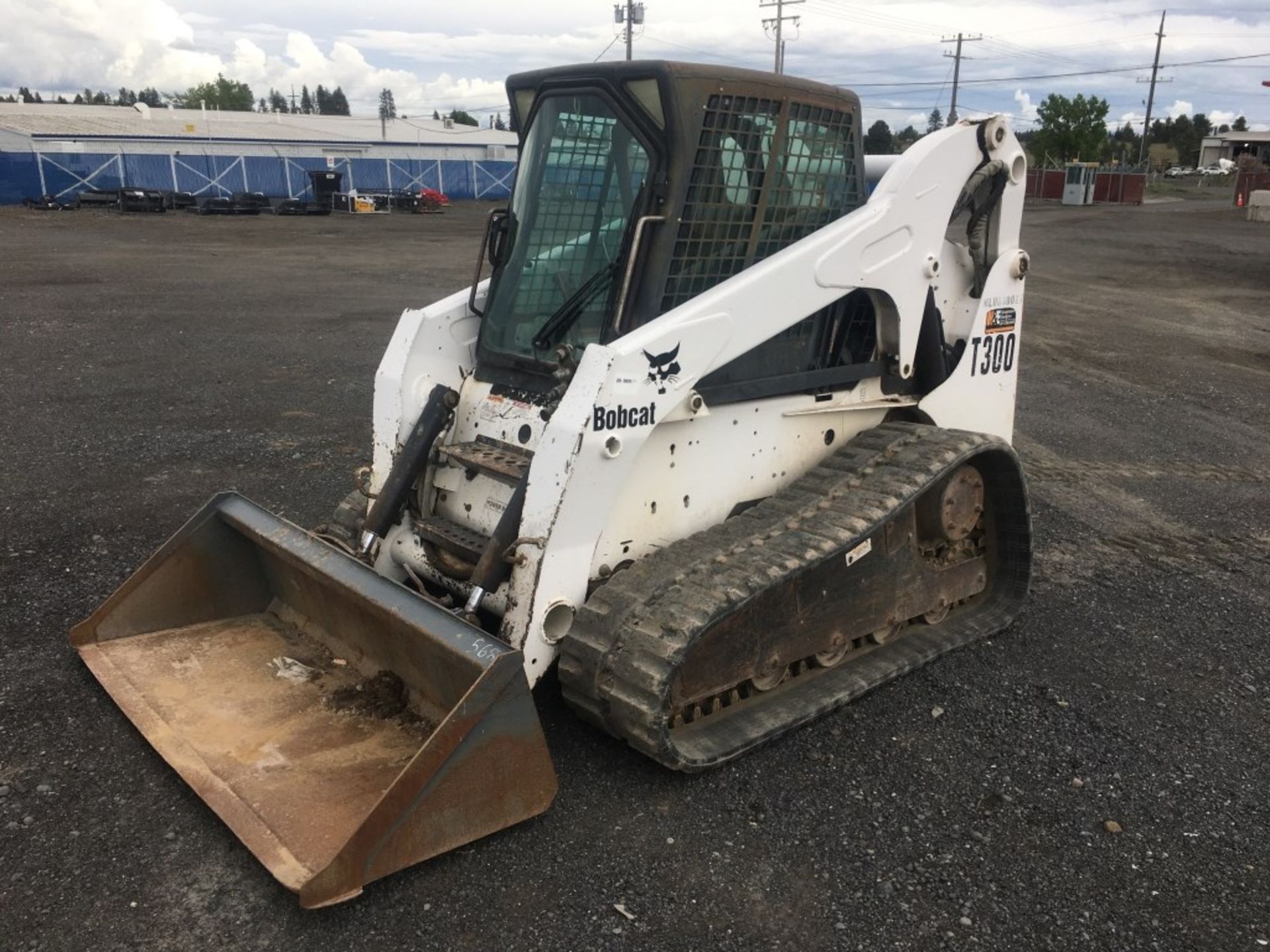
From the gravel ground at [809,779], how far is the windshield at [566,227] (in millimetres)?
1505

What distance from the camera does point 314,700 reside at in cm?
395

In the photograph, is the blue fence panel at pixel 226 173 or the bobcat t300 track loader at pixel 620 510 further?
the blue fence panel at pixel 226 173

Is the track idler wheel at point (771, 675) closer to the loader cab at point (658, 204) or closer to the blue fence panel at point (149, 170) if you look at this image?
the loader cab at point (658, 204)

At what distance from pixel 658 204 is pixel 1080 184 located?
49.4 metres

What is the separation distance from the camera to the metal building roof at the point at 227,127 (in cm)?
4578

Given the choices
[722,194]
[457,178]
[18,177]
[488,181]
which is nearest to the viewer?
[722,194]

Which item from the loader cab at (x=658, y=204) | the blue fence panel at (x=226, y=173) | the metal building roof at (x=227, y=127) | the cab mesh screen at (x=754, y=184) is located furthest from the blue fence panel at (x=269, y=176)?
the cab mesh screen at (x=754, y=184)

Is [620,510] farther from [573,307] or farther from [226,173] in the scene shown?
[226,173]

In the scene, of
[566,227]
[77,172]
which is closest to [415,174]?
[77,172]

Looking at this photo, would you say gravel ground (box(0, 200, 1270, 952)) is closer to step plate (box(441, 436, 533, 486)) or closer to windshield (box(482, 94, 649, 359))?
step plate (box(441, 436, 533, 486))

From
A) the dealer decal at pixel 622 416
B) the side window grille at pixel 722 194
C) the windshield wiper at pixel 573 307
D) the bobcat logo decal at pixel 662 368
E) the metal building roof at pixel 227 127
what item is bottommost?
the dealer decal at pixel 622 416

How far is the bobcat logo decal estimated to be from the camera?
360cm

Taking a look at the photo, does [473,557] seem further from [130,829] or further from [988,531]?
[988,531]

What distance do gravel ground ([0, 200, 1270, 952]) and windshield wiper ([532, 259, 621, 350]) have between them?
141 cm
